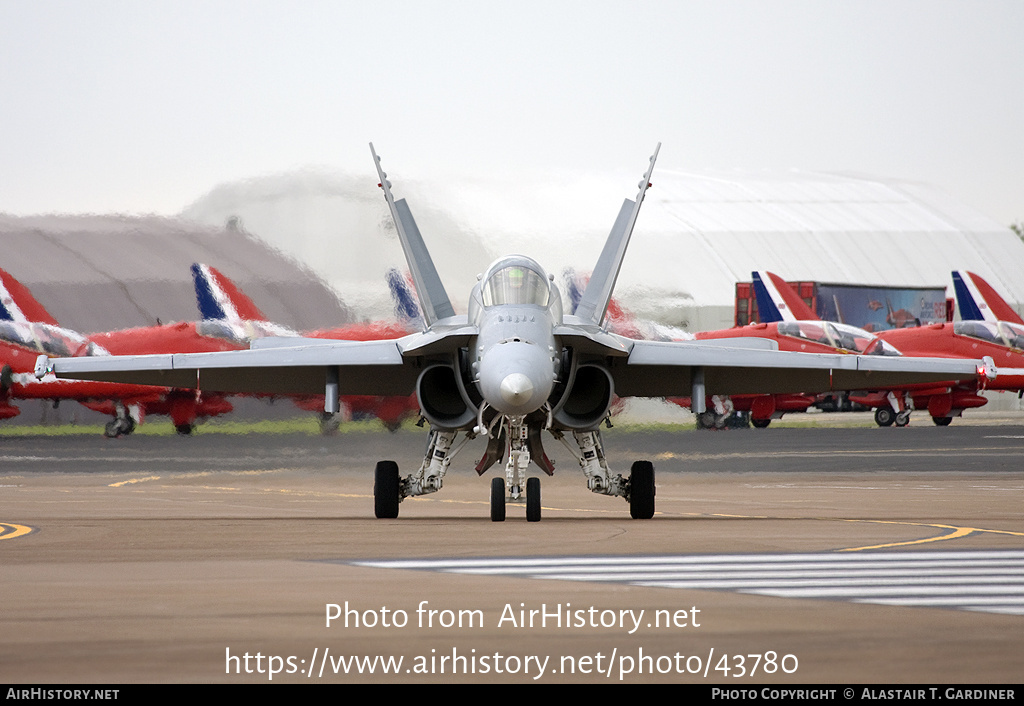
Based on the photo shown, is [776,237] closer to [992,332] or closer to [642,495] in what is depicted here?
[992,332]

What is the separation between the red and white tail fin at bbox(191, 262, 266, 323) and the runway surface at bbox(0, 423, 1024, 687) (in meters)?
21.8

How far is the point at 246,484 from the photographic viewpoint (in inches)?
874

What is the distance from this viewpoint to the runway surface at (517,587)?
5.96 meters

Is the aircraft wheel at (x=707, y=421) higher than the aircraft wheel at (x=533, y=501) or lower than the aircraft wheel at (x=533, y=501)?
lower

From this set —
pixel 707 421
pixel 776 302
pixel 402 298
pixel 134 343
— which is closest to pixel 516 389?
pixel 402 298

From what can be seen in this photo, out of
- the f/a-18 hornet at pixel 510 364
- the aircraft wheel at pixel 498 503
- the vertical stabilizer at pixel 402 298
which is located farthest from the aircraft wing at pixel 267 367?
the vertical stabilizer at pixel 402 298

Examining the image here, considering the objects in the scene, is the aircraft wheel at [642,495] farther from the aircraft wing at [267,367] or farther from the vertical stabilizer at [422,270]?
the vertical stabilizer at [422,270]

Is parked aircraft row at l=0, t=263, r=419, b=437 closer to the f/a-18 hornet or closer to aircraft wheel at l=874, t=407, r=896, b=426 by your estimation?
aircraft wheel at l=874, t=407, r=896, b=426

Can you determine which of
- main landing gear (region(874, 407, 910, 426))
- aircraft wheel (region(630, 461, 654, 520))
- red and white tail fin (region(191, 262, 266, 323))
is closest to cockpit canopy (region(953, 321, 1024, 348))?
main landing gear (region(874, 407, 910, 426))

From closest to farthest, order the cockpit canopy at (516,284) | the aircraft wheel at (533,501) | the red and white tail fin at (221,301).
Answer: the aircraft wheel at (533,501) → the cockpit canopy at (516,284) → the red and white tail fin at (221,301)

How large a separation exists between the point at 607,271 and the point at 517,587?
879 centimetres

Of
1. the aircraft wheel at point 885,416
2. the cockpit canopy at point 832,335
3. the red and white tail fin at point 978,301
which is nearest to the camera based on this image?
the cockpit canopy at point 832,335

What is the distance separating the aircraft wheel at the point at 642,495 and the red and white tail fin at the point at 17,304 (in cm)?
3148
